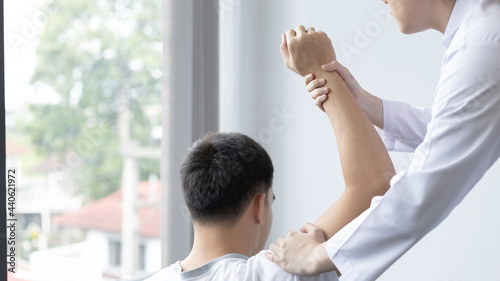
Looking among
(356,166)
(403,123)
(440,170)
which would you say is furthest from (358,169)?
(403,123)

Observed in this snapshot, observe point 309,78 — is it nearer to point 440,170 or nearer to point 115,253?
point 440,170

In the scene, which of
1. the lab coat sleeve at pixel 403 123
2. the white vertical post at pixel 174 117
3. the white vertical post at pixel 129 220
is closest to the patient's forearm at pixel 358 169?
the lab coat sleeve at pixel 403 123

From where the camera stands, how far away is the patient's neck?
3.84 ft

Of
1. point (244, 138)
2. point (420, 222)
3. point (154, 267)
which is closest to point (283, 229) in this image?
point (154, 267)

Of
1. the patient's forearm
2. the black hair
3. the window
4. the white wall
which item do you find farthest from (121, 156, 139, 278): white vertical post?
the patient's forearm

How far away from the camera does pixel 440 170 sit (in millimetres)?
994

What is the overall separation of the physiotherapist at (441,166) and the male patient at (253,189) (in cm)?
5

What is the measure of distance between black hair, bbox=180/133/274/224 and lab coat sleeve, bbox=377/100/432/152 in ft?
1.47

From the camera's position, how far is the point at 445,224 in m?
2.12

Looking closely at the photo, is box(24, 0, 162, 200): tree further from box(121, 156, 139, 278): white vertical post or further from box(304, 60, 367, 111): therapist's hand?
box(304, 60, 367, 111): therapist's hand

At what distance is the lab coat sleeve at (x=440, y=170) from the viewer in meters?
0.98

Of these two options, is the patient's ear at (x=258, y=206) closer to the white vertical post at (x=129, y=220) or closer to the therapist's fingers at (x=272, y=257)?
the therapist's fingers at (x=272, y=257)

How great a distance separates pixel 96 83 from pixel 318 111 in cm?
96

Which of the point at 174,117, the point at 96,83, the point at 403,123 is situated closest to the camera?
the point at 403,123
